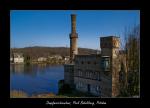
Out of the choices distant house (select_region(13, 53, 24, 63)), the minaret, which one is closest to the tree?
the minaret

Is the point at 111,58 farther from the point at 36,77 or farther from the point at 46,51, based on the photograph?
the point at 36,77

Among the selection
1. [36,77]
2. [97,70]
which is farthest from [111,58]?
[36,77]

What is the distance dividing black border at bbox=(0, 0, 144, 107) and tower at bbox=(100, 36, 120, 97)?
30cm

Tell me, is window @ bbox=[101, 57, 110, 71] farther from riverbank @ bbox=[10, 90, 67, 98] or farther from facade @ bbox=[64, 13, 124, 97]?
riverbank @ bbox=[10, 90, 67, 98]

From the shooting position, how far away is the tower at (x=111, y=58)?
11.8 ft
